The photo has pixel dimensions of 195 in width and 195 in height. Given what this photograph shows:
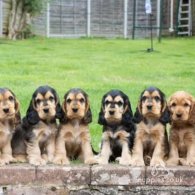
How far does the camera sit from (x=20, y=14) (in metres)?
25.5

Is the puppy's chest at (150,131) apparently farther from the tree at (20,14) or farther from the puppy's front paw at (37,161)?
the tree at (20,14)

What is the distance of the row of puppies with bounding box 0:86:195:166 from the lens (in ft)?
22.5

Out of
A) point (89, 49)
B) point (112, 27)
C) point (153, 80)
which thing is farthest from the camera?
point (112, 27)

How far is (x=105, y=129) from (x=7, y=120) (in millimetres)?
939

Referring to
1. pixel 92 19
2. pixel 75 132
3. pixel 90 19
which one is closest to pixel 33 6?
pixel 90 19

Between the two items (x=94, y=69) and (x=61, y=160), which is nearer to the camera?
(x=61, y=160)

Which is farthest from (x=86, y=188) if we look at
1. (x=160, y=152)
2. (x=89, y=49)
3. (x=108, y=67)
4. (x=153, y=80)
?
(x=89, y=49)

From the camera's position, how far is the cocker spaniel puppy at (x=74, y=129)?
22.6ft

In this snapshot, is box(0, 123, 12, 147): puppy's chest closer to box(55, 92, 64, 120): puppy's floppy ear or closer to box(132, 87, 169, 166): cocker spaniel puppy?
box(55, 92, 64, 120): puppy's floppy ear

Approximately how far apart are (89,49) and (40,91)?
1447 centimetres

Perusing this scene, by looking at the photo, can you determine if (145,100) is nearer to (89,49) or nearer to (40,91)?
(40,91)

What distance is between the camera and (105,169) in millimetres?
6832

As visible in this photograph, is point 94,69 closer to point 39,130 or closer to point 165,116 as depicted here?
point 39,130

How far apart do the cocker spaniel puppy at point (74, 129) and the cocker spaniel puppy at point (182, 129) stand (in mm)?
785
